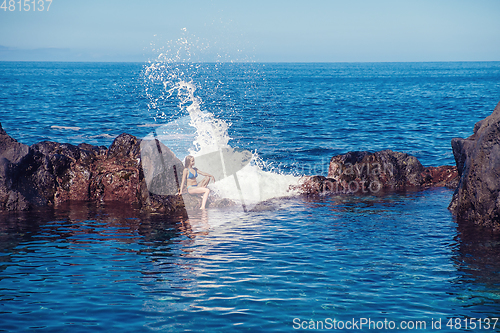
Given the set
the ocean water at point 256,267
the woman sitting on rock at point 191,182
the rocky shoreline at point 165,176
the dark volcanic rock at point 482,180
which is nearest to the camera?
the ocean water at point 256,267

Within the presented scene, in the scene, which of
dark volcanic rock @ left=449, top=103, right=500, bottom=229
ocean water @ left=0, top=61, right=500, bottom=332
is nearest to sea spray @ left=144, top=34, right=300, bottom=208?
ocean water @ left=0, top=61, right=500, bottom=332

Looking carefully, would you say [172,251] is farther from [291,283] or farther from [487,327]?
[487,327]

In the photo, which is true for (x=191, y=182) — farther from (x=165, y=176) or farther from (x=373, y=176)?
(x=373, y=176)

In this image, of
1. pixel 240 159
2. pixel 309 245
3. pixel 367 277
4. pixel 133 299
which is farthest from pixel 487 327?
pixel 240 159

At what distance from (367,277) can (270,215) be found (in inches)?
225

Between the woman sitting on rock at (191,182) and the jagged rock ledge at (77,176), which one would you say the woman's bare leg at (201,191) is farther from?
the jagged rock ledge at (77,176)

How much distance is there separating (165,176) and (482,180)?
425 inches

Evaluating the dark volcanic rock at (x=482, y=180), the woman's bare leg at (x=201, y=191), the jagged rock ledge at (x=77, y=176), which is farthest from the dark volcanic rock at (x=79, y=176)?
the dark volcanic rock at (x=482, y=180)

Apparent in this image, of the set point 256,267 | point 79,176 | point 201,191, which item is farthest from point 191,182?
point 256,267

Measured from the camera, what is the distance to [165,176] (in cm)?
1625

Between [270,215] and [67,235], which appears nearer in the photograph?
[67,235]

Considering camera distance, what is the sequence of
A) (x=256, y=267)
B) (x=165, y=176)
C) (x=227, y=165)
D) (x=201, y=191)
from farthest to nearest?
(x=227, y=165), (x=165, y=176), (x=201, y=191), (x=256, y=267)

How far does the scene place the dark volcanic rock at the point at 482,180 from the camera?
510 inches

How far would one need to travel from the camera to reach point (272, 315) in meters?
7.89
